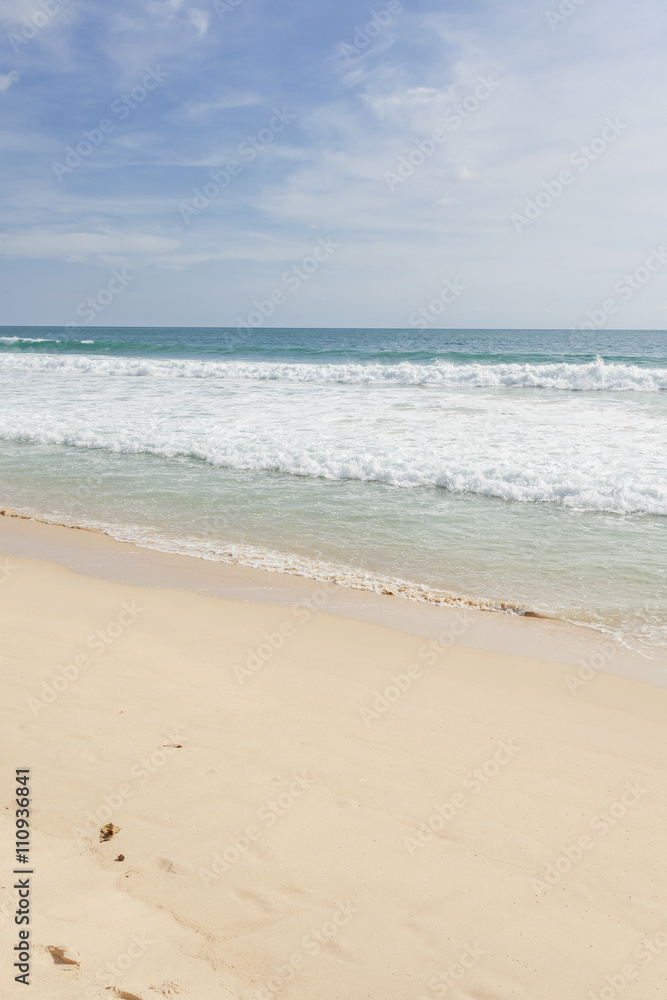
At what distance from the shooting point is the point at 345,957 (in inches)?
89.1

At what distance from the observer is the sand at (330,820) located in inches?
87.7

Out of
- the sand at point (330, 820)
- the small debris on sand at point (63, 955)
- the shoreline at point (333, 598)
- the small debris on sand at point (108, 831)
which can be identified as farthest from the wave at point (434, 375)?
the small debris on sand at point (63, 955)

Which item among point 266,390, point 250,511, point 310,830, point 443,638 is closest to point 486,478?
point 250,511

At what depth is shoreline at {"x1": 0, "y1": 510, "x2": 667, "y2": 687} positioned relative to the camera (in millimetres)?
4812

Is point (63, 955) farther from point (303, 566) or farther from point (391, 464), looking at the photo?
point (391, 464)

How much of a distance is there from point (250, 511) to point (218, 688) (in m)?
4.33

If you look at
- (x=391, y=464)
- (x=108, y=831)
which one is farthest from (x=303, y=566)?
(x=391, y=464)

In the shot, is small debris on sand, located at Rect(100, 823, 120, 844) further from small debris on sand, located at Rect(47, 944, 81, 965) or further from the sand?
small debris on sand, located at Rect(47, 944, 81, 965)

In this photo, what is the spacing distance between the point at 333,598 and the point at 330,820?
113 inches

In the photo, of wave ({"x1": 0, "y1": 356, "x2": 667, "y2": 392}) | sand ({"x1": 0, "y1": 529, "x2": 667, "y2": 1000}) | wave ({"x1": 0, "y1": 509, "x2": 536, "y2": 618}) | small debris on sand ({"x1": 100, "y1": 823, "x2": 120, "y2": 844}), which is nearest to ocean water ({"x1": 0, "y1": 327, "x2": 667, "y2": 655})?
wave ({"x1": 0, "y1": 509, "x2": 536, "y2": 618})

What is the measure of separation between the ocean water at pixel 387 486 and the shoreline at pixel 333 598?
0.60ft

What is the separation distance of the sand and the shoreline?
249 millimetres

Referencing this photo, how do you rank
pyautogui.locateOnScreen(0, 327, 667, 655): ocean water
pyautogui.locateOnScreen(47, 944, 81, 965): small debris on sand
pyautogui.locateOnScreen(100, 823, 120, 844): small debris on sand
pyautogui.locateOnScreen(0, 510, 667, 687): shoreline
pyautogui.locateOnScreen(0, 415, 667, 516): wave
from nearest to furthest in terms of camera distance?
pyautogui.locateOnScreen(47, 944, 81, 965): small debris on sand < pyautogui.locateOnScreen(100, 823, 120, 844): small debris on sand < pyautogui.locateOnScreen(0, 510, 667, 687): shoreline < pyautogui.locateOnScreen(0, 327, 667, 655): ocean water < pyautogui.locateOnScreen(0, 415, 667, 516): wave

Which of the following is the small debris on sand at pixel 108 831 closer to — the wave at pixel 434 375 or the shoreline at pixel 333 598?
the shoreline at pixel 333 598
